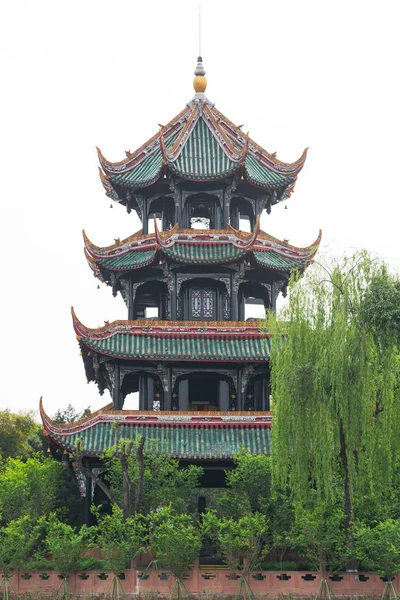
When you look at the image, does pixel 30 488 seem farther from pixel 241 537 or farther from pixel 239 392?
pixel 241 537

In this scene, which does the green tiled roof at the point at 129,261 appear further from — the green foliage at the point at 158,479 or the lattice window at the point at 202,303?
the green foliage at the point at 158,479

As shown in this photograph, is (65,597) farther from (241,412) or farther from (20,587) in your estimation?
(241,412)

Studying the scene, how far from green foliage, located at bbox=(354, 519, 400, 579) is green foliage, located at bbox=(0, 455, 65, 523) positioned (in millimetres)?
9181

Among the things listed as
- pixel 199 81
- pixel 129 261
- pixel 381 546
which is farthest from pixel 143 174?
pixel 381 546

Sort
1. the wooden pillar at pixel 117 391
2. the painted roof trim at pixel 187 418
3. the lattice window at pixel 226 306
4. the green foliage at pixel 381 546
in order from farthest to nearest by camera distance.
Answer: the lattice window at pixel 226 306, the wooden pillar at pixel 117 391, the painted roof trim at pixel 187 418, the green foliage at pixel 381 546

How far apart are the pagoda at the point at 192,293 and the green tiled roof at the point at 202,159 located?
0.15 feet

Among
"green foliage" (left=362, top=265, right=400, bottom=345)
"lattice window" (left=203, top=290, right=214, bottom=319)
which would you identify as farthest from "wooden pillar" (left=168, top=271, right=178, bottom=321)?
"green foliage" (left=362, top=265, right=400, bottom=345)

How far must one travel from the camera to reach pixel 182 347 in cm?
2858

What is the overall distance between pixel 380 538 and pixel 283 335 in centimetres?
603

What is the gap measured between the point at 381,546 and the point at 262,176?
48.2 ft

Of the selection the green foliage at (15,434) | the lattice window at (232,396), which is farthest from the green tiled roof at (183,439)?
the green foliage at (15,434)

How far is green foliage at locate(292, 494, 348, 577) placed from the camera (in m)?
21.8

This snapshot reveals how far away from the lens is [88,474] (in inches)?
1027

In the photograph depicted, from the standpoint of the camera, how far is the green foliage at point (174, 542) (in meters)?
22.2
